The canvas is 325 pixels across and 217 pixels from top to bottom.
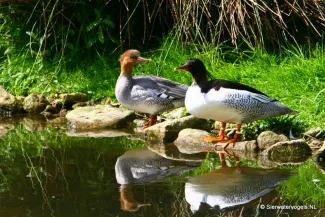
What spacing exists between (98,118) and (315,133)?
2.45 metres

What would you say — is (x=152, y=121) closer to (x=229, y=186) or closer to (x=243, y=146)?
(x=243, y=146)

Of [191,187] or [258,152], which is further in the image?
[258,152]

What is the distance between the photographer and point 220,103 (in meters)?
6.87

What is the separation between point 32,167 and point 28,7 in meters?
3.99

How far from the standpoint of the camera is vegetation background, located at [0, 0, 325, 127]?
8648 mm

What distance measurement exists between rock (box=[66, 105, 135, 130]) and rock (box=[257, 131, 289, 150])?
78.3 inches

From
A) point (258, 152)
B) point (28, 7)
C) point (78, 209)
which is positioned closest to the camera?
point (78, 209)

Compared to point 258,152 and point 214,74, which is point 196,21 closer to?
point 214,74

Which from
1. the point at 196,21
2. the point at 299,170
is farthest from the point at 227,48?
the point at 299,170

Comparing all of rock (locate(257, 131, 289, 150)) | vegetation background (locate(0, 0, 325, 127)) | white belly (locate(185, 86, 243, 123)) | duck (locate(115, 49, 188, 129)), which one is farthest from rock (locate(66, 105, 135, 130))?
rock (locate(257, 131, 289, 150))

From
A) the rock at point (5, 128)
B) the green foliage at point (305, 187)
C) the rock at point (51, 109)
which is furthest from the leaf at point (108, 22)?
the green foliage at point (305, 187)

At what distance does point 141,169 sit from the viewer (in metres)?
6.34

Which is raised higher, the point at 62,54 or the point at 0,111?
the point at 62,54

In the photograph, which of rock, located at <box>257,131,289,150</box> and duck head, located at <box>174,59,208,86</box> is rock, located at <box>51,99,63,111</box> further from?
rock, located at <box>257,131,289,150</box>
